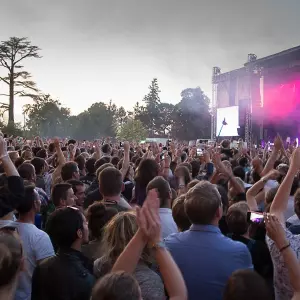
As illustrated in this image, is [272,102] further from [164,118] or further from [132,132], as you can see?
[164,118]

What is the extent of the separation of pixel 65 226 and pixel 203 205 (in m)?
0.94

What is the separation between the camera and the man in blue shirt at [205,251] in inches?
106

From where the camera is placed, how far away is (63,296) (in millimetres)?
2516

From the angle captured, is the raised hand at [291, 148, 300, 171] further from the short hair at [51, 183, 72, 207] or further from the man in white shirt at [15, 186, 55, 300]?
the short hair at [51, 183, 72, 207]

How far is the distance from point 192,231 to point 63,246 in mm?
877

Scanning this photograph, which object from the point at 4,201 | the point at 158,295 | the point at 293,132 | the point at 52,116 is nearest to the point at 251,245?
the point at 158,295

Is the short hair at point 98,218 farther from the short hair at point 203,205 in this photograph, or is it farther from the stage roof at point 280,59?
the stage roof at point 280,59

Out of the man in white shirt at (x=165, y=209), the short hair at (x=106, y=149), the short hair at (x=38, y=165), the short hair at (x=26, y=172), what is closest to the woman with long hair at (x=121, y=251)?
the man in white shirt at (x=165, y=209)

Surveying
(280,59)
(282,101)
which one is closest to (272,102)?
(282,101)

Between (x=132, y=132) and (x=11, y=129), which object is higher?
(x=11, y=129)

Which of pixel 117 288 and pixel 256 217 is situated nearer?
pixel 117 288

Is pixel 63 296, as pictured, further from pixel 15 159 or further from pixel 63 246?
pixel 15 159

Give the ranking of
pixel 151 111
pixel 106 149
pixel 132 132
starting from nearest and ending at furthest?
pixel 106 149, pixel 132 132, pixel 151 111

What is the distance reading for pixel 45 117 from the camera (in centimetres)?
4547
